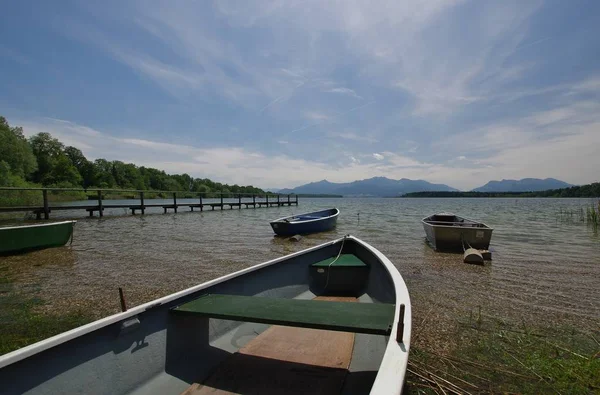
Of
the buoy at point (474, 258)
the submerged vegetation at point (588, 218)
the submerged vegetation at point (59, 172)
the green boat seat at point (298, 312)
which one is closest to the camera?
the green boat seat at point (298, 312)

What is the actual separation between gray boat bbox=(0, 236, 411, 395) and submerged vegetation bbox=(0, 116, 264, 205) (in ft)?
118

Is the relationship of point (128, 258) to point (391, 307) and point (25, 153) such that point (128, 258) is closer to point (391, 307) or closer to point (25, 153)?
point (391, 307)

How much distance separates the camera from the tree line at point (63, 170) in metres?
43.0

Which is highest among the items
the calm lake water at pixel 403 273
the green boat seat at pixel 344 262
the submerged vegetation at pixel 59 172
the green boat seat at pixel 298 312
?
the submerged vegetation at pixel 59 172

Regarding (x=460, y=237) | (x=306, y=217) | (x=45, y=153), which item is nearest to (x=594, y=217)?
(x=460, y=237)

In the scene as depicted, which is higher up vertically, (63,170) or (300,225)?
(63,170)

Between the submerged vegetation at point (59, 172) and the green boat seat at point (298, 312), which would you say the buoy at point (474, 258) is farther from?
the submerged vegetation at point (59, 172)

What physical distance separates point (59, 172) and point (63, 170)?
3.06ft

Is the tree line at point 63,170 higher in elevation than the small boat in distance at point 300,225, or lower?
higher

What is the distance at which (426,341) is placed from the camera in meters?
4.22

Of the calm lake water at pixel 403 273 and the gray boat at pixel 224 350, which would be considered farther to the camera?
the calm lake water at pixel 403 273

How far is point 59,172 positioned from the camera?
236ft

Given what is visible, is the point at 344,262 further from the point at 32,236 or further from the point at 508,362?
the point at 32,236

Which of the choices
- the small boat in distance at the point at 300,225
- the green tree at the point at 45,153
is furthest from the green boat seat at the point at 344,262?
the green tree at the point at 45,153
